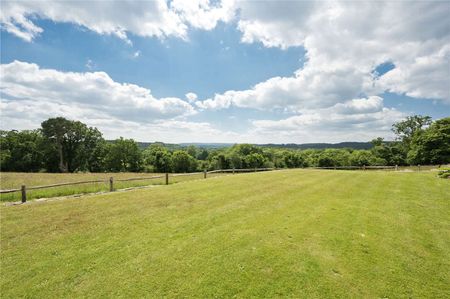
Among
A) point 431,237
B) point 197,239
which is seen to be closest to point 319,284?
point 197,239

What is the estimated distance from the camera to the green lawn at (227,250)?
176 inches

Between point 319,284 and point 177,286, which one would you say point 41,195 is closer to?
point 177,286

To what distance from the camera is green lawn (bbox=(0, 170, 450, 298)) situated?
4.47 metres

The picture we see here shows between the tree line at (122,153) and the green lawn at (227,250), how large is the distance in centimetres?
4332

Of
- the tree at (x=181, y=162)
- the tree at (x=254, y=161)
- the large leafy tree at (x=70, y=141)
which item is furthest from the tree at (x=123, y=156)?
the tree at (x=254, y=161)

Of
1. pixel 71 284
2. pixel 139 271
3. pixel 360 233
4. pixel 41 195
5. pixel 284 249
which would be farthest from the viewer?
pixel 41 195

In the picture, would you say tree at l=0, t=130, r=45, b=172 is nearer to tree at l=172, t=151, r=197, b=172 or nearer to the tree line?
the tree line

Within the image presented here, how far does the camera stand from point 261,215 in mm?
8617

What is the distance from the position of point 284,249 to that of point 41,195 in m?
14.0

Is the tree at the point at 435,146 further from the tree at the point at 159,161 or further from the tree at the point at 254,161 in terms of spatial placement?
the tree at the point at 159,161

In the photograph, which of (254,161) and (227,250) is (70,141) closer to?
(254,161)

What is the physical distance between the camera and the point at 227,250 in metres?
5.85

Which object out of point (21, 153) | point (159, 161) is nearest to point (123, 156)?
point (159, 161)

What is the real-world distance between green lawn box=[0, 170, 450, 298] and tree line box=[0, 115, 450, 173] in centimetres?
4332
